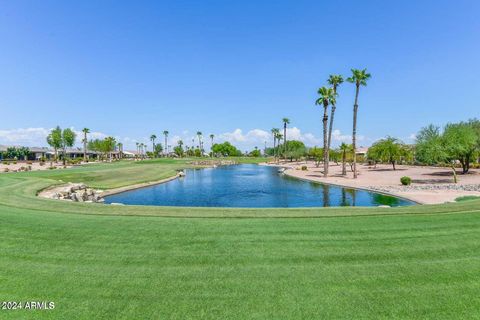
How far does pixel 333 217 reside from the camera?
11789 mm

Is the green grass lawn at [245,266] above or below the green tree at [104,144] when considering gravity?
below

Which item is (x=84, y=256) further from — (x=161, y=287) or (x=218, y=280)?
(x=218, y=280)

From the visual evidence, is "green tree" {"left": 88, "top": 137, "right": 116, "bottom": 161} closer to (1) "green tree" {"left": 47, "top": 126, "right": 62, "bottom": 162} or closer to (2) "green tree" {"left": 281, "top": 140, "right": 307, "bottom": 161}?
(1) "green tree" {"left": 47, "top": 126, "right": 62, "bottom": 162}

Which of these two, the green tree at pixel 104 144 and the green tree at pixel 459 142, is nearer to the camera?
the green tree at pixel 459 142

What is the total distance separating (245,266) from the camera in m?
7.31

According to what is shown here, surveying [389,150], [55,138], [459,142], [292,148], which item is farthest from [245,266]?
[292,148]

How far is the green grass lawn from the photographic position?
556cm

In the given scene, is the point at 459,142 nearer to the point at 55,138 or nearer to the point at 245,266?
the point at 245,266

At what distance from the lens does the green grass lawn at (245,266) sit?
18.2ft

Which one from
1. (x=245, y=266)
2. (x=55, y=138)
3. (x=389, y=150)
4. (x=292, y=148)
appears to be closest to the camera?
(x=245, y=266)

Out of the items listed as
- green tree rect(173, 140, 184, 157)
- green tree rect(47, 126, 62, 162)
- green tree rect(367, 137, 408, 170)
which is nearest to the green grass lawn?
green tree rect(367, 137, 408, 170)

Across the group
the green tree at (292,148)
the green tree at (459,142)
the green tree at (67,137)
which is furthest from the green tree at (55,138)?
the green tree at (459,142)

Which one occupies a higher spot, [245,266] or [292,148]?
[292,148]

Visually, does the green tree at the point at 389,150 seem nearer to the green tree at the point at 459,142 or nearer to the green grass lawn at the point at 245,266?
the green tree at the point at 459,142
